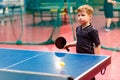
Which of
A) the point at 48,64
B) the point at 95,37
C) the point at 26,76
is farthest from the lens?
the point at 95,37

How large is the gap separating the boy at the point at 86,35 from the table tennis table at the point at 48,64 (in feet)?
1.07

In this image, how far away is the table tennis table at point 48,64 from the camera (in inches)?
108

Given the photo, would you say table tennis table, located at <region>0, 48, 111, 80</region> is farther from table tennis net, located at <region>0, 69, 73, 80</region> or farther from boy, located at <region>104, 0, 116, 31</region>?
boy, located at <region>104, 0, 116, 31</region>

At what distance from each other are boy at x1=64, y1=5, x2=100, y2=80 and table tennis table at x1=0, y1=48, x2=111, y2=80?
1.07 feet

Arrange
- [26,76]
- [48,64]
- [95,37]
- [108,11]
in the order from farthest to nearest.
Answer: [108,11] → [95,37] → [48,64] → [26,76]

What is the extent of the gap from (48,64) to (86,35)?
3.06ft

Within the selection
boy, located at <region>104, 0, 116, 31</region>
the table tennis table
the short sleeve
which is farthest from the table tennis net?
boy, located at <region>104, 0, 116, 31</region>

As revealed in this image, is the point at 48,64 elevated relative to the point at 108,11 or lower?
lower

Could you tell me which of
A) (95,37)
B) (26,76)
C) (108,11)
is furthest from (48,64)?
(108,11)

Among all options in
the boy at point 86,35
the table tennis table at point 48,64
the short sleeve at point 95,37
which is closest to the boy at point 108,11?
the boy at point 86,35

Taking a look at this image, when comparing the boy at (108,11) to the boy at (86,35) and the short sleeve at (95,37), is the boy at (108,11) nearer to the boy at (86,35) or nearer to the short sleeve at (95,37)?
the boy at (86,35)

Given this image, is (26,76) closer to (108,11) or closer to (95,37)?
(95,37)

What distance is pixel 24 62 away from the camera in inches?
135

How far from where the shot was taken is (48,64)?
3.30 meters
